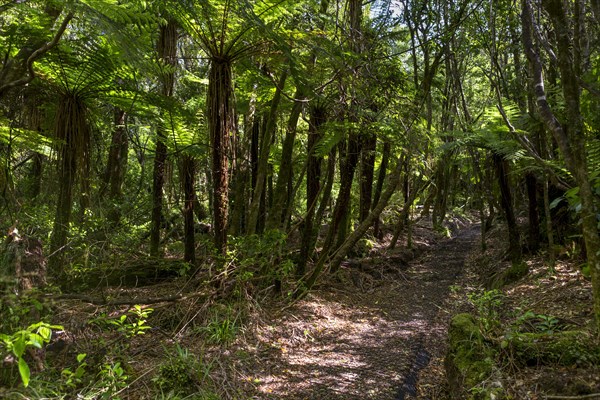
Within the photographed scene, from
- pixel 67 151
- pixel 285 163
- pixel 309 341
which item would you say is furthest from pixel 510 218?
pixel 67 151

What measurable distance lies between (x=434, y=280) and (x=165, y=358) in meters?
6.49

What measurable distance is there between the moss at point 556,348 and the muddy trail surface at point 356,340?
3.78 ft

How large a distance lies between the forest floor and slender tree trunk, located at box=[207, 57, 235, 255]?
4.60 ft

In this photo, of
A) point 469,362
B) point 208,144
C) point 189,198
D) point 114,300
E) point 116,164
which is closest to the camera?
point 469,362

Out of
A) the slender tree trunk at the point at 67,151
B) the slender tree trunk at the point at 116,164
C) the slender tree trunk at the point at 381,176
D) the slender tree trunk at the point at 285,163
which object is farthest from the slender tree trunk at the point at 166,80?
the slender tree trunk at the point at 381,176

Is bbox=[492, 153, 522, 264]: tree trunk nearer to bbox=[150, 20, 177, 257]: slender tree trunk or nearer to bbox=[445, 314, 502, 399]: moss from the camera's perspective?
bbox=[445, 314, 502, 399]: moss

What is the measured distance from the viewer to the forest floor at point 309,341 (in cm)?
374

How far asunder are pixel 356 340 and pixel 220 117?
3.34 m

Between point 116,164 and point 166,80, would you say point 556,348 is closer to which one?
point 166,80

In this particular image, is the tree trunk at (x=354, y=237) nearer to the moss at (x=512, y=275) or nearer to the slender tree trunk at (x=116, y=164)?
the moss at (x=512, y=275)

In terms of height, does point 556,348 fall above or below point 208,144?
below

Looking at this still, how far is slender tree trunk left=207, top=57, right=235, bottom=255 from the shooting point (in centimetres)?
500

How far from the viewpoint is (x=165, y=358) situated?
4.30m

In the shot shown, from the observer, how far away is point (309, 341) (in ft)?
18.3
